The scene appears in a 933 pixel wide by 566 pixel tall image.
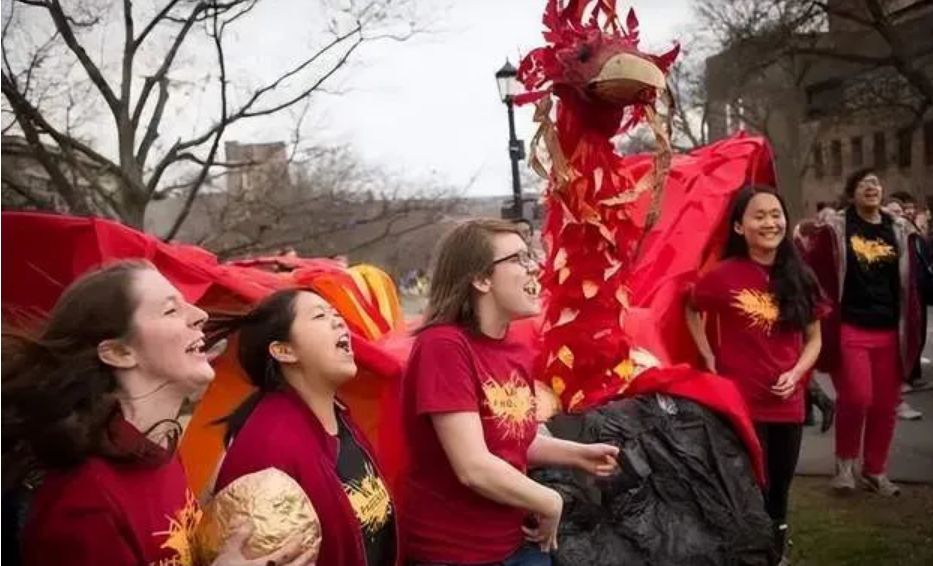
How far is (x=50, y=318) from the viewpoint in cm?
195

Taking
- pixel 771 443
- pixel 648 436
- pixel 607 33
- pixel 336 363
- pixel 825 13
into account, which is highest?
pixel 825 13

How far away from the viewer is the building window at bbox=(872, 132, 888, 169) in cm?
3269

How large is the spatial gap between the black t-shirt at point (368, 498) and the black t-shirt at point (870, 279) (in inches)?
151

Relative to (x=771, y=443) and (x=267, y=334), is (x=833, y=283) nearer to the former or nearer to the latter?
(x=771, y=443)

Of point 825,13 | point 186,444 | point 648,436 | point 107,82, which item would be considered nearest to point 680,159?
point 648,436

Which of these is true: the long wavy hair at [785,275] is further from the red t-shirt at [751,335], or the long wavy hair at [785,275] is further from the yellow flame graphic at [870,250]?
the yellow flame graphic at [870,250]

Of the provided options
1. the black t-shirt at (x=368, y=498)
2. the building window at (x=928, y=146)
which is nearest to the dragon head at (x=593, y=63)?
the black t-shirt at (x=368, y=498)

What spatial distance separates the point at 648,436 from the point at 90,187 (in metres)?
6.77

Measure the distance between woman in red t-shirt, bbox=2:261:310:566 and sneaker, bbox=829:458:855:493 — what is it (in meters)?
4.62

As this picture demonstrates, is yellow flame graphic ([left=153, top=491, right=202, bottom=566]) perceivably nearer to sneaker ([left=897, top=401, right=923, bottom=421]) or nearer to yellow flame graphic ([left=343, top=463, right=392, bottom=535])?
yellow flame graphic ([left=343, top=463, right=392, bottom=535])

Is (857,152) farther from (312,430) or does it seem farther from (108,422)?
(108,422)

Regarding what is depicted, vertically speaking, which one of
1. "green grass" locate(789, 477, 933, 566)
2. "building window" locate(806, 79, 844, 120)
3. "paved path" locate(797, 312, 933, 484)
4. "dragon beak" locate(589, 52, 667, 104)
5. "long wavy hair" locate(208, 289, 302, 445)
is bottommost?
"paved path" locate(797, 312, 933, 484)

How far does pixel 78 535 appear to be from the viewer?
1661 mm

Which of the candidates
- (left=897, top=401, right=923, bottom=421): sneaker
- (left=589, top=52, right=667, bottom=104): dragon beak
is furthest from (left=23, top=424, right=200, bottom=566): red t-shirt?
(left=897, top=401, right=923, bottom=421): sneaker
